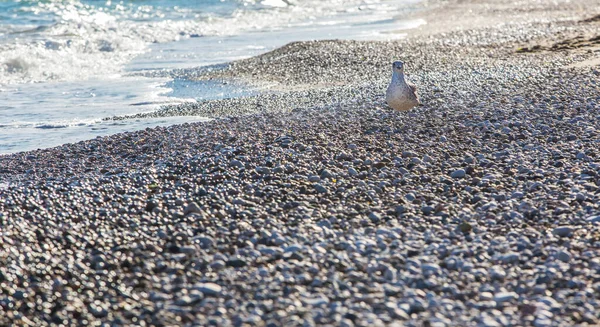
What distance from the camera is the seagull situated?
9484 mm

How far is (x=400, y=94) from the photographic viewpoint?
9.49 metres

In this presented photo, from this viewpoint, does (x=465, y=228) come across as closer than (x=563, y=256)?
No

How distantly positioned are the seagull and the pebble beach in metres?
0.20

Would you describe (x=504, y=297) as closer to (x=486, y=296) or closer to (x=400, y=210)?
(x=486, y=296)

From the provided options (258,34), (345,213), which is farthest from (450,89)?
(258,34)

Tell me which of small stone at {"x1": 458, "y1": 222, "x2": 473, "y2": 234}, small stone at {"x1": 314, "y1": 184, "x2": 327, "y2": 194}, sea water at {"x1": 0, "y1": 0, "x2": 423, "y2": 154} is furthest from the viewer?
sea water at {"x1": 0, "y1": 0, "x2": 423, "y2": 154}

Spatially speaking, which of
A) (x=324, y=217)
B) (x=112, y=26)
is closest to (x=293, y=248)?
(x=324, y=217)

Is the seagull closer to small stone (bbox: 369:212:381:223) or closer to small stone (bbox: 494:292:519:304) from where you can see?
small stone (bbox: 369:212:381:223)

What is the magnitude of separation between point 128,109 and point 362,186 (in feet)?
20.2

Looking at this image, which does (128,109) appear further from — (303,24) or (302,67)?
(303,24)

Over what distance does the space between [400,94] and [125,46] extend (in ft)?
40.5

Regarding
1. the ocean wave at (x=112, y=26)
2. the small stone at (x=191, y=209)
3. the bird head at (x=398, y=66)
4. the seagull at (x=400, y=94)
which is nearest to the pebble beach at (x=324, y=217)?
the small stone at (x=191, y=209)

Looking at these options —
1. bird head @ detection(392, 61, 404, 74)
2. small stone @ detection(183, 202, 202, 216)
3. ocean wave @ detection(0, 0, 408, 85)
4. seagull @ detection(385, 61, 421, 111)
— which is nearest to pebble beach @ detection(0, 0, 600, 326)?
small stone @ detection(183, 202, 202, 216)

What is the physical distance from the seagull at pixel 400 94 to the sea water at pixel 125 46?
286 cm
